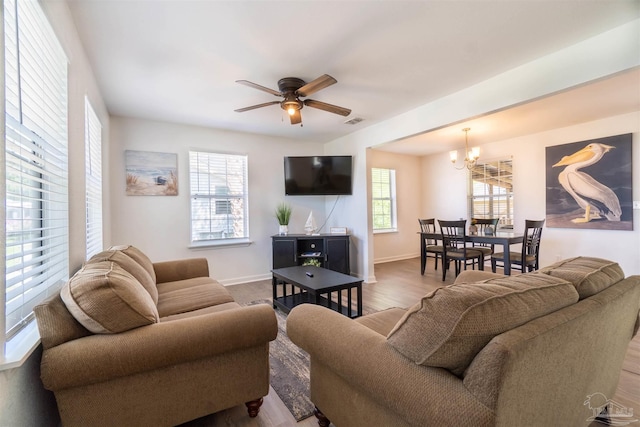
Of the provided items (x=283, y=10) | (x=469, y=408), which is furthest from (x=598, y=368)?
(x=283, y=10)

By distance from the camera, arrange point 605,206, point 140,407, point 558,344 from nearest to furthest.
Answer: point 558,344 → point 140,407 → point 605,206

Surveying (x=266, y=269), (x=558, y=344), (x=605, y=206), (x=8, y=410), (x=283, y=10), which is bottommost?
(x=266, y=269)

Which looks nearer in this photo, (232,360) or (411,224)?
(232,360)

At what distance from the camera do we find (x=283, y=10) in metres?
1.82

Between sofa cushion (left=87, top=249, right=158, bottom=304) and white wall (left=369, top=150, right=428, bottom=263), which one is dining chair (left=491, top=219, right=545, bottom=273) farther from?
sofa cushion (left=87, top=249, right=158, bottom=304)

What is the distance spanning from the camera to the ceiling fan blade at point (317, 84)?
2266 millimetres

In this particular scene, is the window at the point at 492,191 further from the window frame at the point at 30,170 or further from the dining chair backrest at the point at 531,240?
the window frame at the point at 30,170

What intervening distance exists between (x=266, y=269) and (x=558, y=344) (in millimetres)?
4238

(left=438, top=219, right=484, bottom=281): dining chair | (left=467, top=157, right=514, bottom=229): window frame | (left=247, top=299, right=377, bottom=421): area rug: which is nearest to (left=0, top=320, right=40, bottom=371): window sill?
(left=247, top=299, right=377, bottom=421): area rug

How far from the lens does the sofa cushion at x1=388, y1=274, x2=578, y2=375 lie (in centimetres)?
82

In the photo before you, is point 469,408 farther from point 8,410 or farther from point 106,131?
point 106,131

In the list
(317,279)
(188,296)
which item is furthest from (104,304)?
(317,279)

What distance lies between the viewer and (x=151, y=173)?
12.7ft

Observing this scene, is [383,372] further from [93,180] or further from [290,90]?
[93,180]
